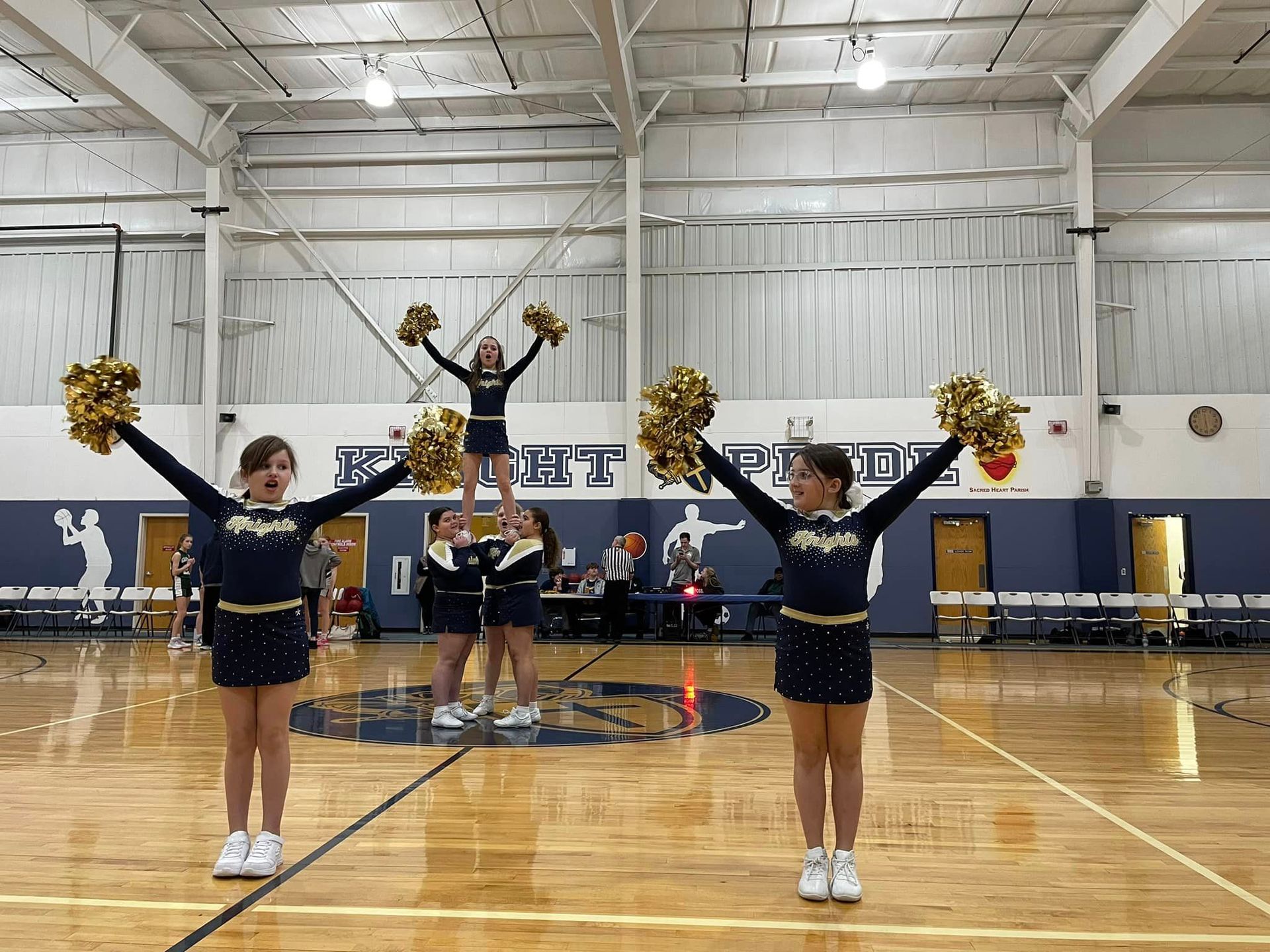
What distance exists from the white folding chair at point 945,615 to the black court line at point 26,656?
12.6m

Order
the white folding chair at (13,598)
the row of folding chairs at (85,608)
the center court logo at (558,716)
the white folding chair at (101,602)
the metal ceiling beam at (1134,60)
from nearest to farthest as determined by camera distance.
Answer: the center court logo at (558,716) → the metal ceiling beam at (1134,60) → the row of folding chairs at (85,608) → the white folding chair at (101,602) → the white folding chair at (13,598)

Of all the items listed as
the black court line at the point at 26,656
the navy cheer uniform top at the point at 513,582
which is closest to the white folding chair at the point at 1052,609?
the navy cheer uniform top at the point at 513,582

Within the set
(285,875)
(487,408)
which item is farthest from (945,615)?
(285,875)

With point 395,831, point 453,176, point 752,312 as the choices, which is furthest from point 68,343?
point 395,831

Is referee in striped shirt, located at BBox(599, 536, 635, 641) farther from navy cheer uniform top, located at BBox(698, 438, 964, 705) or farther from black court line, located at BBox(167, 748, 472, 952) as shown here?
navy cheer uniform top, located at BBox(698, 438, 964, 705)

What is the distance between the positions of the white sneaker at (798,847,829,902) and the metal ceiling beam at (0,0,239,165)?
13.6 metres

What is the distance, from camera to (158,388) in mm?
16516

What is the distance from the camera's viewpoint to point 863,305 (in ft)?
52.3

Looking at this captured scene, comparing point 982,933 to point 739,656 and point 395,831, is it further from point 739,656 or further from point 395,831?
point 739,656

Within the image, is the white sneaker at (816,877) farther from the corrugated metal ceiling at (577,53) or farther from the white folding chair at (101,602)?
the white folding chair at (101,602)

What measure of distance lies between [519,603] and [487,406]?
6.04 ft

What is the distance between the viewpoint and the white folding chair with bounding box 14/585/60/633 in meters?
15.1

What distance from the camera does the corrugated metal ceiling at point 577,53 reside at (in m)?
13.3

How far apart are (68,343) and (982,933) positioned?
1861cm
